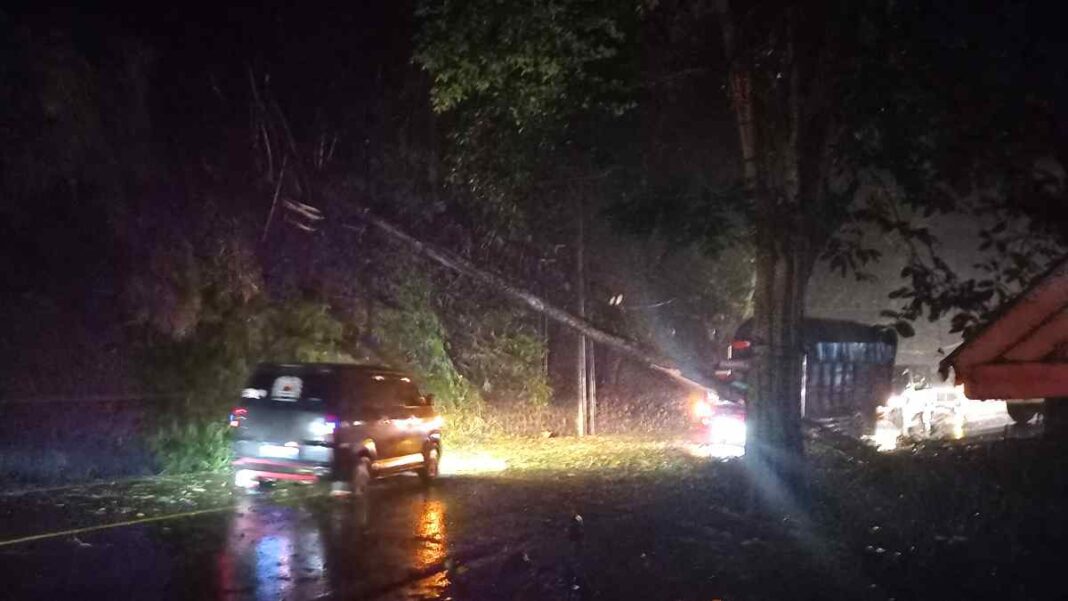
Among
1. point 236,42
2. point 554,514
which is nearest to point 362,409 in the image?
point 554,514

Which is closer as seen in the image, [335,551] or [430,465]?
[335,551]

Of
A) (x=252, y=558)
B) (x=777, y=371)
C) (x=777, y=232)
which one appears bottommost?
(x=252, y=558)

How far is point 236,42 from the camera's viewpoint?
65.3 feet

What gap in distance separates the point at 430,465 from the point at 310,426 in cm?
303

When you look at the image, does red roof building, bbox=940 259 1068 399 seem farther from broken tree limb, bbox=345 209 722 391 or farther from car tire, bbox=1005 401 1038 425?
broken tree limb, bbox=345 209 722 391

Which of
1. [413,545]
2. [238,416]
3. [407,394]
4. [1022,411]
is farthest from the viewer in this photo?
[1022,411]

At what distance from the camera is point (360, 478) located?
15164 mm

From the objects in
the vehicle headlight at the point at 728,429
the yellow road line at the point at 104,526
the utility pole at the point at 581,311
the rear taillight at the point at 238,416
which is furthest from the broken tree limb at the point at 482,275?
the yellow road line at the point at 104,526

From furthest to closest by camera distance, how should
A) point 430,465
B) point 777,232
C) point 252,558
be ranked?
point 430,465 → point 777,232 → point 252,558

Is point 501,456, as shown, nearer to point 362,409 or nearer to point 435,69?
point 362,409

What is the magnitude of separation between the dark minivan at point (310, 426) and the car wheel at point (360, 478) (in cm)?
1

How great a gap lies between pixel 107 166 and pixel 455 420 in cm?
874

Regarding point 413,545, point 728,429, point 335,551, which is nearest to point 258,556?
point 335,551

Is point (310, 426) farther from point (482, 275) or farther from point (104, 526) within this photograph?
point (482, 275)
